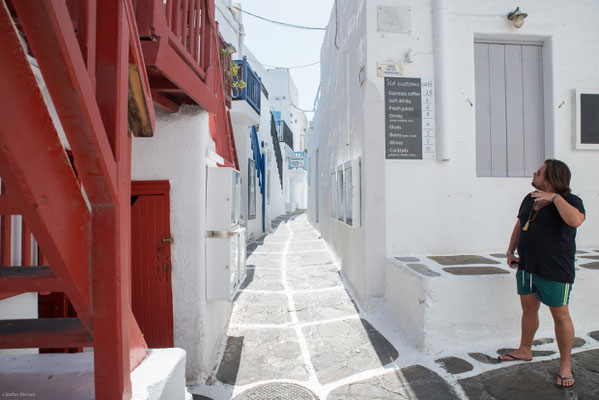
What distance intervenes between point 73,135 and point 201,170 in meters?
2.09

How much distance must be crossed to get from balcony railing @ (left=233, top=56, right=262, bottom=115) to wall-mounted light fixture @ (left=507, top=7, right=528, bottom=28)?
5.82 metres

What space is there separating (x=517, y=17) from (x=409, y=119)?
6.30 ft

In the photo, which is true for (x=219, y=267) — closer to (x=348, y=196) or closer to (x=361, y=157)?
(x=361, y=157)

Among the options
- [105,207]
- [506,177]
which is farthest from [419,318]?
[105,207]

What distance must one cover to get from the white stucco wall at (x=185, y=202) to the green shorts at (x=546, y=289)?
2.89m

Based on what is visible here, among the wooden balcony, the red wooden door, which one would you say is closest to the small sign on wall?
the wooden balcony

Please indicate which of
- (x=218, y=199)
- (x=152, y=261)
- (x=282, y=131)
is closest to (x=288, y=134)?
(x=282, y=131)

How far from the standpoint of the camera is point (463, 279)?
3.45 metres

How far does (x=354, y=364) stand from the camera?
3357 millimetres

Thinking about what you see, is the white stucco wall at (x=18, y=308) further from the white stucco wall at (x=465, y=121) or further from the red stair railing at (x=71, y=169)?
the white stucco wall at (x=465, y=121)

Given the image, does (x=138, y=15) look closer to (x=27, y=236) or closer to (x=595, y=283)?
(x=27, y=236)

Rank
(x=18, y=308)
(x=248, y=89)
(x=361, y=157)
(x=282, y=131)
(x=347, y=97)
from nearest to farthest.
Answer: (x=18, y=308) < (x=361, y=157) < (x=347, y=97) < (x=248, y=89) < (x=282, y=131)

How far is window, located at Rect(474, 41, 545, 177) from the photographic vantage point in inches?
187

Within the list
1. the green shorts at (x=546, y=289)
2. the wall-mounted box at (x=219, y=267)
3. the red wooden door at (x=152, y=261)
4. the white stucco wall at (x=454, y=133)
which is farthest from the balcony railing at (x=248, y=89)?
the green shorts at (x=546, y=289)
